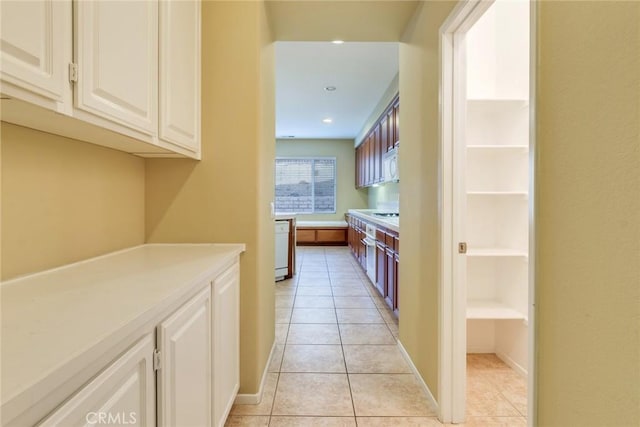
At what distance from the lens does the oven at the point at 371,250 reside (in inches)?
156

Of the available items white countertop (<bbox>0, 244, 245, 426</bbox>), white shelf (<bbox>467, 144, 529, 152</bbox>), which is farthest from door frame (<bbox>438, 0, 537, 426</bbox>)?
white countertop (<bbox>0, 244, 245, 426</bbox>)

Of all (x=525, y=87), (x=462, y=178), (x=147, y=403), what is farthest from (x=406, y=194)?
(x=147, y=403)

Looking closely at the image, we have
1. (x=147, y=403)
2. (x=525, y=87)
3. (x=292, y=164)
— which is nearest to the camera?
(x=147, y=403)

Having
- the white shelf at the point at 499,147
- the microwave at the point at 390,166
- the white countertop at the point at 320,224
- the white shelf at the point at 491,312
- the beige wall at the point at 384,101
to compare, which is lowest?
the white shelf at the point at 491,312

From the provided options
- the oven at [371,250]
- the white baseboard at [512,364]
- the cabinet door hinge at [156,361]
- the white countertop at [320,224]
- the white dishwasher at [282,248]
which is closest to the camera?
the cabinet door hinge at [156,361]

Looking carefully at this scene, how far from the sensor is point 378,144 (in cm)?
507

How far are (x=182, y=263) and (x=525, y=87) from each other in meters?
2.48

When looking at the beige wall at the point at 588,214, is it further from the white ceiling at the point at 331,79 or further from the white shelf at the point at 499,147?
the white ceiling at the point at 331,79

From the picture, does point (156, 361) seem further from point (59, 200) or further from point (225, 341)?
point (59, 200)

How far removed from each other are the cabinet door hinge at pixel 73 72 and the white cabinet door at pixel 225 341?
847 mm

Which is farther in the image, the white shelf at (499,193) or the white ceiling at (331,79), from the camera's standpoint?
the white ceiling at (331,79)

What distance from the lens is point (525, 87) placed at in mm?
2236

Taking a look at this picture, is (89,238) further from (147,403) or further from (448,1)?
(448,1)

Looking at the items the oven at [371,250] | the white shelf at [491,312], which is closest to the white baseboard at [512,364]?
the white shelf at [491,312]
